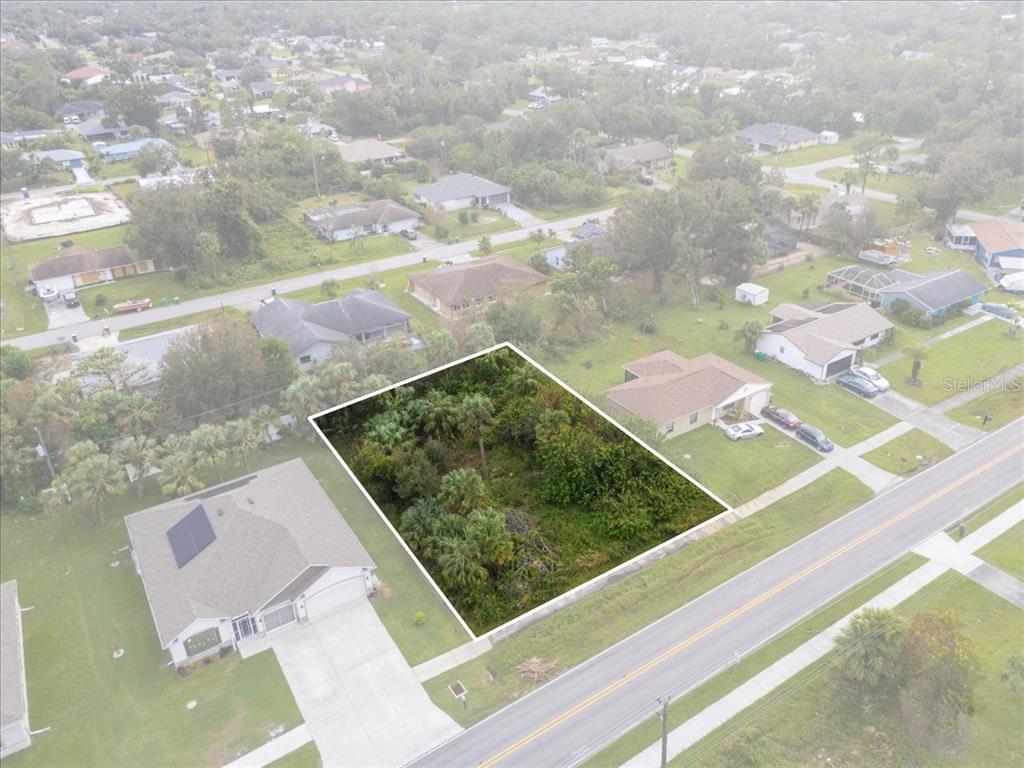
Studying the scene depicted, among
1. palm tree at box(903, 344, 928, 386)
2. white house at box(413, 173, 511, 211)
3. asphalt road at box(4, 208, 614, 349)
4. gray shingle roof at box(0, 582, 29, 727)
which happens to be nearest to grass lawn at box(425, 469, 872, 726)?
palm tree at box(903, 344, 928, 386)

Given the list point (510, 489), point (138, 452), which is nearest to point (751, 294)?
point (138, 452)

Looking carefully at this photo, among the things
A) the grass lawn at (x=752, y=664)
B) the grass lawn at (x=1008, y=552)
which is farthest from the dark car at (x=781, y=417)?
the grass lawn at (x=1008, y=552)

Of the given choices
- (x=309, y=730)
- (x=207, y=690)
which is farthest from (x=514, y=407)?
(x=207, y=690)

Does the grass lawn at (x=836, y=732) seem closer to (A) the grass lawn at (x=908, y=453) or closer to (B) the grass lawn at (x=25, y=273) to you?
(A) the grass lawn at (x=908, y=453)

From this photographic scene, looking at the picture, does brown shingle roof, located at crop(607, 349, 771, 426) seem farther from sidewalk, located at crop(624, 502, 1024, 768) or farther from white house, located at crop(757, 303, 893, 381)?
sidewalk, located at crop(624, 502, 1024, 768)

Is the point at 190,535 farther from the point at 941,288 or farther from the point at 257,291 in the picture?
the point at 941,288
